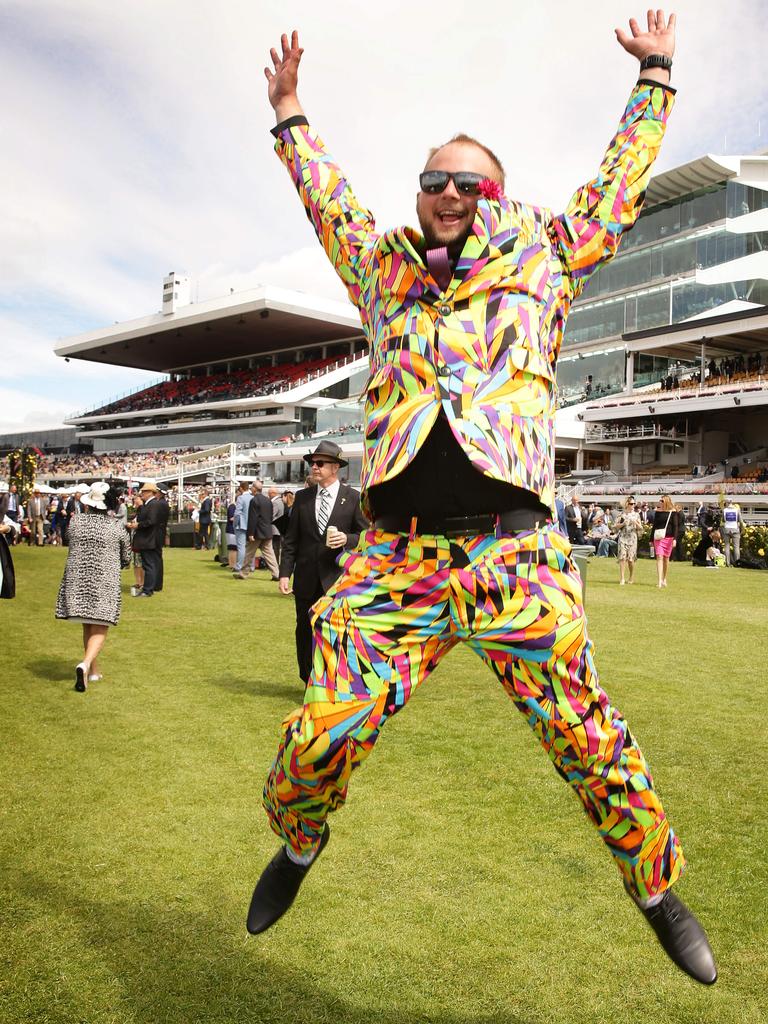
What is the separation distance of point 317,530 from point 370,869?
3396mm

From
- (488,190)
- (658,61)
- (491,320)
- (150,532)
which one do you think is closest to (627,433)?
(150,532)

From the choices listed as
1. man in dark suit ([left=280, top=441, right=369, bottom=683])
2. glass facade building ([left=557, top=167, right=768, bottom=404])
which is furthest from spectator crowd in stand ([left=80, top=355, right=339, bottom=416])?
man in dark suit ([left=280, top=441, right=369, bottom=683])

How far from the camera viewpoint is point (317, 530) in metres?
6.65

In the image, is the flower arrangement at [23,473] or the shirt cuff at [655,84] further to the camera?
the flower arrangement at [23,473]

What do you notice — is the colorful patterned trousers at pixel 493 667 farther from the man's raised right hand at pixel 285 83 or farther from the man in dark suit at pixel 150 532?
Answer: the man in dark suit at pixel 150 532

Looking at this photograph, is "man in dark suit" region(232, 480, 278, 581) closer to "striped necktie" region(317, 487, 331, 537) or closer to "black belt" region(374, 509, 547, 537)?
"striped necktie" region(317, 487, 331, 537)

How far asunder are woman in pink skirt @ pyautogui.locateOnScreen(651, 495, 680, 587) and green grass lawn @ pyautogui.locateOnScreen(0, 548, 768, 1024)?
29.4 feet

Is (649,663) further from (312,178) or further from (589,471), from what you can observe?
(589,471)

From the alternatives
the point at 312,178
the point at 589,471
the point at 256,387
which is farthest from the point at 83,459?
the point at 312,178

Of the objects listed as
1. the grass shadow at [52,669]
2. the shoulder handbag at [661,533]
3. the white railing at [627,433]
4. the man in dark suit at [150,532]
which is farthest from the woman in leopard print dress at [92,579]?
the white railing at [627,433]

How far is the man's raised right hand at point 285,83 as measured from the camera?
2.89 meters

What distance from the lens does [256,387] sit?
65.4 meters

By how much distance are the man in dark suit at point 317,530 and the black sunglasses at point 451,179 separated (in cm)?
409

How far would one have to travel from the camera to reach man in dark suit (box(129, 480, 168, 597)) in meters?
13.7
